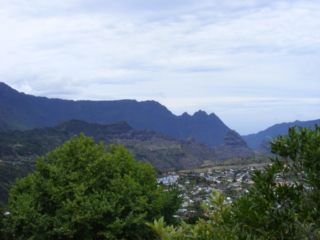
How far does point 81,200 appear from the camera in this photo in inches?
463

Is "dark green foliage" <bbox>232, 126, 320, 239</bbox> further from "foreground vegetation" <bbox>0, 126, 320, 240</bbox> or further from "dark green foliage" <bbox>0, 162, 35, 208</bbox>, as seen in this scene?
"dark green foliage" <bbox>0, 162, 35, 208</bbox>

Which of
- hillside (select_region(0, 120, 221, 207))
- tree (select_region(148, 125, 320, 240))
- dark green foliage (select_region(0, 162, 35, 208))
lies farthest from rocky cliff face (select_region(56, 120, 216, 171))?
tree (select_region(148, 125, 320, 240))

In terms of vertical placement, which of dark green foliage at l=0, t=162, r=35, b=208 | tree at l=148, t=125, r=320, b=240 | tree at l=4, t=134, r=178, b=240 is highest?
tree at l=148, t=125, r=320, b=240

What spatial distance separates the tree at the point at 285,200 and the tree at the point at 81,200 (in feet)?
28.9

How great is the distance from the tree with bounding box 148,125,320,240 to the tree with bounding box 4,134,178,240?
28.9 feet

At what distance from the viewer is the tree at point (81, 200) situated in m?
11.5

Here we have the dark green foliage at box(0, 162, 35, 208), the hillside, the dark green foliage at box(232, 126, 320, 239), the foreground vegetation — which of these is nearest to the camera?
the dark green foliage at box(232, 126, 320, 239)

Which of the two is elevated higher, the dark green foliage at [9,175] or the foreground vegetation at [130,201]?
the foreground vegetation at [130,201]

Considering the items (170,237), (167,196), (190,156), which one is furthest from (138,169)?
(190,156)

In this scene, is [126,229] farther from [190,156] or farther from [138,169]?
[190,156]

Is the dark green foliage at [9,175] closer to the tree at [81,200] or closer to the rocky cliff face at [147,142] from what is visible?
the tree at [81,200]

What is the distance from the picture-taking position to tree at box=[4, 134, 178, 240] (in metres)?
11.5

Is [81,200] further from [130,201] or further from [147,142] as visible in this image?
[147,142]

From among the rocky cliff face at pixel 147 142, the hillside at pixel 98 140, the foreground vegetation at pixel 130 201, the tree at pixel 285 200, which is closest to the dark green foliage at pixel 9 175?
the hillside at pixel 98 140
